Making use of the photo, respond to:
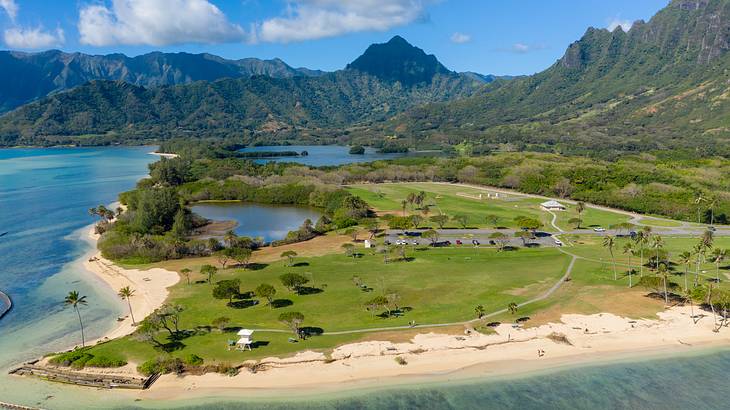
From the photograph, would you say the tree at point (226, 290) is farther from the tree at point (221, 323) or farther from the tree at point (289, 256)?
the tree at point (289, 256)

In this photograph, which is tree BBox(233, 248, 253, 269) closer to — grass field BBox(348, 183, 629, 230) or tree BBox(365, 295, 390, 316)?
tree BBox(365, 295, 390, 316)

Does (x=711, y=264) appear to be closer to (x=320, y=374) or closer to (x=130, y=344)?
(x=320, y=374)

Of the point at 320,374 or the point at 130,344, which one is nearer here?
the point at 320,374

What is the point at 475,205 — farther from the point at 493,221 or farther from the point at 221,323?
the point at 221,323

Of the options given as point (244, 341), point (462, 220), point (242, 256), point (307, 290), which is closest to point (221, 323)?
point (244, 341)

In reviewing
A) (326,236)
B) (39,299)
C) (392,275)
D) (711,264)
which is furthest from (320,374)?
(711,264)
